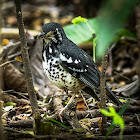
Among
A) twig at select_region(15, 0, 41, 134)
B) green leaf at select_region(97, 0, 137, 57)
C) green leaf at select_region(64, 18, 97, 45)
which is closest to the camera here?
green leaf at select_region(97, 0, 137, 57)

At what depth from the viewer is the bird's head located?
3.38 meters

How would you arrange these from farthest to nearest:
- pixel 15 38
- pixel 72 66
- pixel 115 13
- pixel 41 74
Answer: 1. pixel 15 38
2. pixel 41 74
3. pixel 72 66
4. pixel 115 13

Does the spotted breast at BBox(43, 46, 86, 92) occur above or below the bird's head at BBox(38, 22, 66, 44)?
below

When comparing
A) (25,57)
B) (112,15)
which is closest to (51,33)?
(25,57)

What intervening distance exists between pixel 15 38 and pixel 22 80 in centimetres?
238

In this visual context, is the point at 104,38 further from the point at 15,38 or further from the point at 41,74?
the point at 15,38

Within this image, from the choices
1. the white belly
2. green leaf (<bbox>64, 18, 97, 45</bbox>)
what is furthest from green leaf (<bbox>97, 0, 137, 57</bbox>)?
green leaf (<bbox>64, 18, 97, 45</bbox>)

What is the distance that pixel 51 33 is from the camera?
3428mm

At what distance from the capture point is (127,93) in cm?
442

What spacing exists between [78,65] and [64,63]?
25 cm

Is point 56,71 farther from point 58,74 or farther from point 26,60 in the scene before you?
point 26,60

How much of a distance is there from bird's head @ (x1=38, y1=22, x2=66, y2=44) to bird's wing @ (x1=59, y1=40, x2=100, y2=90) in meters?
0.13

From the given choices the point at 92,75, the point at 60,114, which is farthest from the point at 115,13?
the point at 92,75

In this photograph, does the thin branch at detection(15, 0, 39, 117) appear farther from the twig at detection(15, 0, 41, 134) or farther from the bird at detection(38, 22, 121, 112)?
the bird at detection(38, 22, 121, 112)
